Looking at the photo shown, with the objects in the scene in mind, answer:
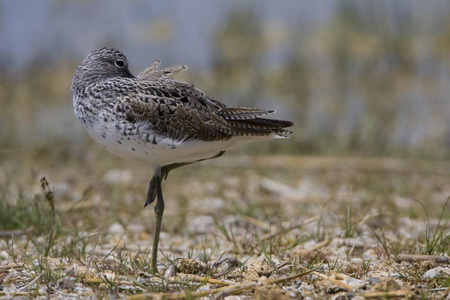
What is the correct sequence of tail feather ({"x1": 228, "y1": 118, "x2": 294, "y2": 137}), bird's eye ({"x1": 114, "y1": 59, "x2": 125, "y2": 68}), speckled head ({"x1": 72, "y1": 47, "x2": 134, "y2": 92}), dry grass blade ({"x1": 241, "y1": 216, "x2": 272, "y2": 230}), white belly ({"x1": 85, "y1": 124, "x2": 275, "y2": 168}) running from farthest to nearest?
dry grass blade ({"x1": 241, "y1": 216, "x2": 272, "y2": 230}) < bird's eye ({"x1": 114, "y1": 59, "x2": 125, "y2": 68}) < speckled head ({"x1": 72, "y1": 47, "x2": 134, "y2": 92}) < tail feather ({"x1": 228, "y1": 118, "x2": 294, "y2": 137}) < white belly ({"x1": 85, "y1": 124, "x2": 275, "y2": 168})

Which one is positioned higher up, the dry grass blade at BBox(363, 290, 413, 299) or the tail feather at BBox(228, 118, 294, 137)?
the tail feather at BBox(228, 118, 294, 137)

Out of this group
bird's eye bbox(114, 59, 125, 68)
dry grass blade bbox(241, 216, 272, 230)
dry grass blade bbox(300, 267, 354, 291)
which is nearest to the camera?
dry grass blade bbox(300, 267, 354, 291)

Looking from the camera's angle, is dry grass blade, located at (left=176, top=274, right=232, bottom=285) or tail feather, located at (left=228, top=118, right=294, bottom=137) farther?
tail feather, located at (left=228, top=118, right=294, bottom=137)

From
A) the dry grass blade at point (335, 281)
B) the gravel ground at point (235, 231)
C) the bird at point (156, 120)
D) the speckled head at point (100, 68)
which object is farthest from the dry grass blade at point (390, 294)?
the speckled head at point (100, 68)

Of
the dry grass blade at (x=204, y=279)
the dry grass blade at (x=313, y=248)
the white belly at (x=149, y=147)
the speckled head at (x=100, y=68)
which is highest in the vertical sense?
the speckled head at (x=100, y=68)

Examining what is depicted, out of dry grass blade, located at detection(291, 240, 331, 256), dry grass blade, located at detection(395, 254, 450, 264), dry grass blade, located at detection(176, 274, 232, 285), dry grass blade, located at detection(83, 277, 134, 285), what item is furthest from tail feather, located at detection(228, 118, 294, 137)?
dry grass blade, located at detection(83, 277, 134, 285)

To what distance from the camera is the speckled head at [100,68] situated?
5.02 meters

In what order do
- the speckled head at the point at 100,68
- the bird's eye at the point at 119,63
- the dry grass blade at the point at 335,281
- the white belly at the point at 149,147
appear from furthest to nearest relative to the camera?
the bird's eye at the point at 119,63 → the speckled head at the point at 100,68 → the white belly at the point at 149,147 → the dry grass blade at the point at 335,281

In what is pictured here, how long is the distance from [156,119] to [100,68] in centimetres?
72

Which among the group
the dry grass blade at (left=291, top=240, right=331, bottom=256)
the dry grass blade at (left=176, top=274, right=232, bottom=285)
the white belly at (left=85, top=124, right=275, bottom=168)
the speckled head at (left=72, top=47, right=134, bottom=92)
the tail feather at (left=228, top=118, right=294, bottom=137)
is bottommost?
the dry grass blade at (left=291, top=240, right=331, bottom=256)

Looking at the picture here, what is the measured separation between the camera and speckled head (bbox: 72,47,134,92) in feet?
16.5

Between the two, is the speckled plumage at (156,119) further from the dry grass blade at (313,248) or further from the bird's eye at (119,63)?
the dry grass blade at (313,248)

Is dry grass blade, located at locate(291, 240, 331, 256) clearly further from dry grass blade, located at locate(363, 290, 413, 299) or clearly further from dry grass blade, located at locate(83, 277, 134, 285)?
dry grass blade, located at locate(83, 277, 134, 285)

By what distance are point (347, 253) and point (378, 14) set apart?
24.3ft
